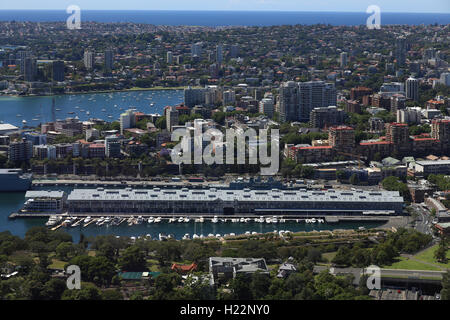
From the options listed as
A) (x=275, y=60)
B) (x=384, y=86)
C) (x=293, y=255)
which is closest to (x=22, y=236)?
(x=293, y=255)

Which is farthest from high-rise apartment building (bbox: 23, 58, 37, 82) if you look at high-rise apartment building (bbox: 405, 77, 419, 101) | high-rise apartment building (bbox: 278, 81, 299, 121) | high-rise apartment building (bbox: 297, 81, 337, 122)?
high-rise apartment building (bbox: 405, 77, 419, 101)

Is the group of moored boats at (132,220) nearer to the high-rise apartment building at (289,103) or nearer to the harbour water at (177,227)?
the harbour water at (177,227)

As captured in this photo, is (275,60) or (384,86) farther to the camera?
(275,60)

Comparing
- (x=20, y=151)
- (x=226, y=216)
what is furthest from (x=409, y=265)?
(x=20, y=151)

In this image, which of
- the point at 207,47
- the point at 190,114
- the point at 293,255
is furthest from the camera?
the point at 207,47

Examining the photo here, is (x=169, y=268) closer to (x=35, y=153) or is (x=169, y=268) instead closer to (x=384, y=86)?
(x=35, y=153)

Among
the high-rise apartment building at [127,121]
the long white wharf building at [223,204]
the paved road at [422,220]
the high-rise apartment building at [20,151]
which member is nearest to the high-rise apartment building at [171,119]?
the high-rise apartment building at [127,121]

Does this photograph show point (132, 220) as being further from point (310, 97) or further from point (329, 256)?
point (310, 97)

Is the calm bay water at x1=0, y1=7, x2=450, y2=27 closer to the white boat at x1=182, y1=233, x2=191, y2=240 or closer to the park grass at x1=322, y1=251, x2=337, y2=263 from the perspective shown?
the white boat at x1=182, y1=233, x2=191, y2=240
